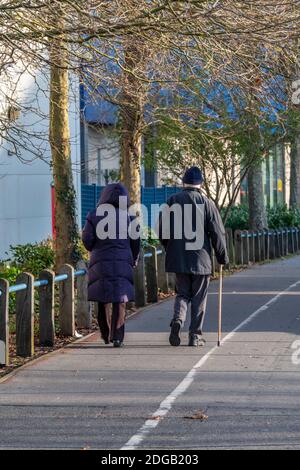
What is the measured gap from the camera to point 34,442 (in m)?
8.21

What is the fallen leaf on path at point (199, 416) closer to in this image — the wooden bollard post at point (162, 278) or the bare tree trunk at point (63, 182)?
the bare tree trunk at point (63, 182)

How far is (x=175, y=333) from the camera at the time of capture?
1292cm

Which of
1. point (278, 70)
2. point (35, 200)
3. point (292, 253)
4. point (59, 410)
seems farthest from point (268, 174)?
→ point (59, 410)

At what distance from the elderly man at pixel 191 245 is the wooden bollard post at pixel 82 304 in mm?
2076

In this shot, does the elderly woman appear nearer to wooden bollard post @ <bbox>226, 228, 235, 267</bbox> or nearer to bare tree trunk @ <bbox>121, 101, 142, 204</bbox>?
bare tree trunk @ <bbox>121, 101, 142, 204</bbox>

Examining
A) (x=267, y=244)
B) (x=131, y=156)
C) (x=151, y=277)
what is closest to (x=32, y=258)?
(x=151, y=277)

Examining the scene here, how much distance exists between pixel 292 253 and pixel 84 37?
75.9 feet

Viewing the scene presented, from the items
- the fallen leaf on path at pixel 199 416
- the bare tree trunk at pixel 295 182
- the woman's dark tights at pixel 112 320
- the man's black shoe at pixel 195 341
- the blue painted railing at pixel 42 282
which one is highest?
the bare tree trunk at pixel 295 182

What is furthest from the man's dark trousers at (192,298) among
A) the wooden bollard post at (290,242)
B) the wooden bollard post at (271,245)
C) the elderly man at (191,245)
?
the wooden bollard post at (290,242)

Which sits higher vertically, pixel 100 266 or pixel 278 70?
pixel 278 70

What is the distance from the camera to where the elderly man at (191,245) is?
42.4 feet

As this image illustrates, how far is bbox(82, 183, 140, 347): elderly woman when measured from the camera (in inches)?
512

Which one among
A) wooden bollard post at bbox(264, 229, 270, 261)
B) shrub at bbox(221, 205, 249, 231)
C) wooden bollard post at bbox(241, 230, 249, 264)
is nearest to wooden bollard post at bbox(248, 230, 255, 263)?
wooden bollard post at bbox(241, 230, 249, 264)

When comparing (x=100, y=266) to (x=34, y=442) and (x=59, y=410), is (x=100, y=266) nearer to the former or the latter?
(x=59, y=410)
